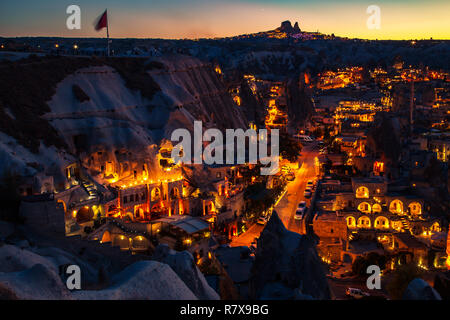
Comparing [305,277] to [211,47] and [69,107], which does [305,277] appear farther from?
[211,47]

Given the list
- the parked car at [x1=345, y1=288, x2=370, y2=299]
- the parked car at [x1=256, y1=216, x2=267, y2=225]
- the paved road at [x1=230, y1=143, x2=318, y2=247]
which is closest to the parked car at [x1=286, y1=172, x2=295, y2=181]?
the paved road at [x1=230, y1=143, x2=318, y2=247]

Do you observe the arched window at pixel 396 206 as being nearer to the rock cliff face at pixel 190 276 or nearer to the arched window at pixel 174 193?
the arched window at pixel 174 193

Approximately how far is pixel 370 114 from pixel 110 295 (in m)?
56.9

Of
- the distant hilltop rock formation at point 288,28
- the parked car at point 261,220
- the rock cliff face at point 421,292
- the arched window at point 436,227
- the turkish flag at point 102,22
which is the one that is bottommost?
the arched window at point 436,227

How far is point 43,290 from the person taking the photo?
746 cm

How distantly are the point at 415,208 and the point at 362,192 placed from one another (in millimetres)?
3375

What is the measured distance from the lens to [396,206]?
30062 mm

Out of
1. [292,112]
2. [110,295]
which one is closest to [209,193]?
[110,295]

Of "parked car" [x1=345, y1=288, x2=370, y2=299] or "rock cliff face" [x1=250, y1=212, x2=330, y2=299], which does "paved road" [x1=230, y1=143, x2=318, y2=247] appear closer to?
"parked car" [x1=345, y1=288, x2=370, y2=299]

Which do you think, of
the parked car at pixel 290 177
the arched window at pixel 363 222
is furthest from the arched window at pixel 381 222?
the parked car at pixel 290 177

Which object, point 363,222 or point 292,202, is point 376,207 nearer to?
point 363,222

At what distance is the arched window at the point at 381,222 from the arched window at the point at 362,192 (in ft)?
6.10

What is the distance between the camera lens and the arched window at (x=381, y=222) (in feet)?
93.9

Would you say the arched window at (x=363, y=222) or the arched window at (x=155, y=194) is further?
the arched window at (x=363, y=222)
